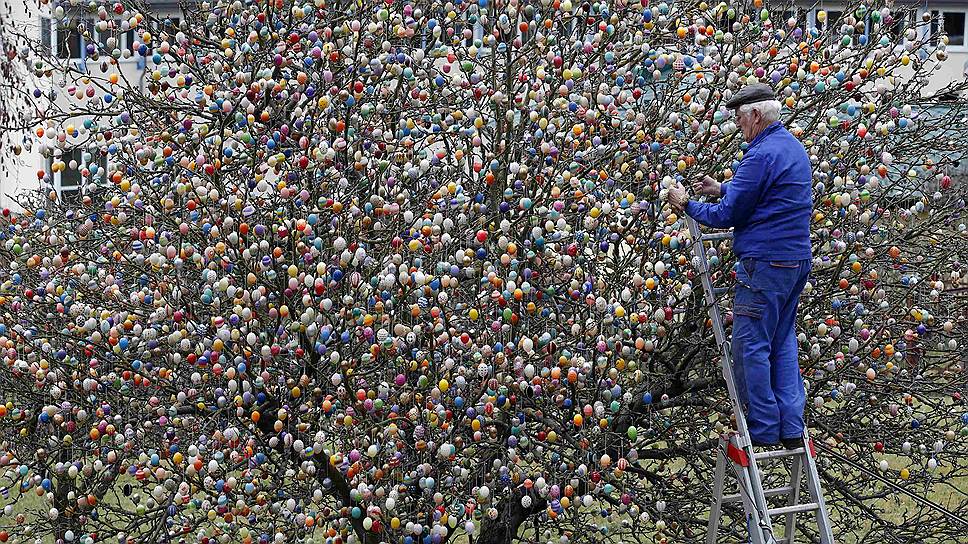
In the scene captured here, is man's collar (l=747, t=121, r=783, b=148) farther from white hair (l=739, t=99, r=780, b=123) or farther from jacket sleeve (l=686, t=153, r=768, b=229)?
jacket sleeve (l=686, t=153, r=768, b=229)

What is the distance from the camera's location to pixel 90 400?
6184 millimetres

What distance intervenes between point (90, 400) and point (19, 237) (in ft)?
3.37

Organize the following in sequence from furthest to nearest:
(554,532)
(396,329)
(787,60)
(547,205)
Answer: (554,532) → (787,60) → (547,205) → (396,329)

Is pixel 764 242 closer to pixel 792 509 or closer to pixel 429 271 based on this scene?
pixel 792 509

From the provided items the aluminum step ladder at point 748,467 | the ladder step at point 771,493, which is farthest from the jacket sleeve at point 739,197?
the ladder step at point 771,493

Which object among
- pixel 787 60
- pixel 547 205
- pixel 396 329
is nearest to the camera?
pixel 396 329

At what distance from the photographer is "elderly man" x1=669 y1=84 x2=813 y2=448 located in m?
5.39

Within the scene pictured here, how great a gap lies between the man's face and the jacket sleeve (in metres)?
0.17

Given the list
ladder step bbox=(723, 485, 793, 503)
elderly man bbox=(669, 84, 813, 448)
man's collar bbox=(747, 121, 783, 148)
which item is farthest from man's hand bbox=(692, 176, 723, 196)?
ladder step bbox=(723, 485, 793, 503)

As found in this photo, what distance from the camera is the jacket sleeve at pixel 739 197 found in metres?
5.37

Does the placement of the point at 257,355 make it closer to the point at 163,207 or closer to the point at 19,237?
the point at 163,207

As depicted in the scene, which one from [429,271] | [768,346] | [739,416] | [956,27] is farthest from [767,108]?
[956,27]

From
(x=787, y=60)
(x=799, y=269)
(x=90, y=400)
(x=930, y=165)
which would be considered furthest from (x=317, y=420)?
(x=930, y=165)

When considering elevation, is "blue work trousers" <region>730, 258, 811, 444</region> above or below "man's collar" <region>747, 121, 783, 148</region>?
below
